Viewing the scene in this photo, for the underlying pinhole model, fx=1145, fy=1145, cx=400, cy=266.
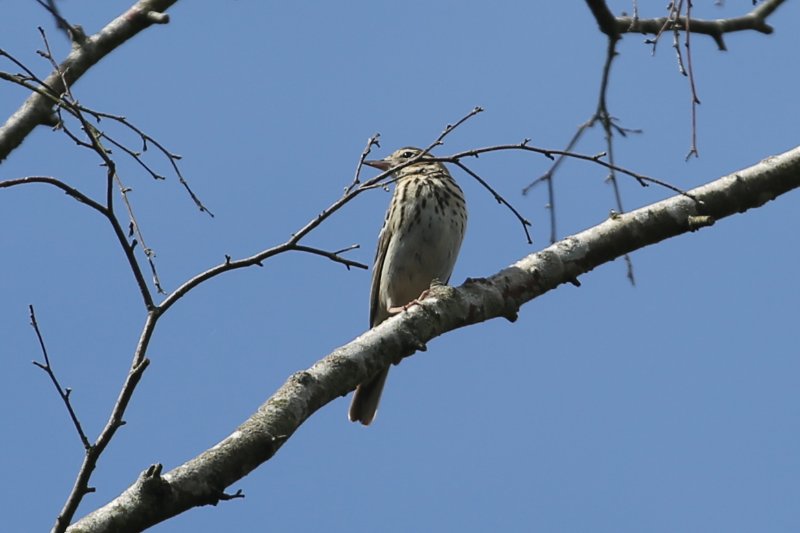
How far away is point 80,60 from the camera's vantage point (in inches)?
223

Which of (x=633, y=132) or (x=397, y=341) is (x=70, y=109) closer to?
(x=397, y=341)

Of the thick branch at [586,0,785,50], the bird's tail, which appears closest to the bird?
the bird's tail

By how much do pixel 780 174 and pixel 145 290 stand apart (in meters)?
3.24

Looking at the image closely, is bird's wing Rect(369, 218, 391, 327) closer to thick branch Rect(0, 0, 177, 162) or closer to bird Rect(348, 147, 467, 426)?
bird Rect(348, 147, 467, 426)

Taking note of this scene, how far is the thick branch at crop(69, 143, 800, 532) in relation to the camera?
12.0 ft

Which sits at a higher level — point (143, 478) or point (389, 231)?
point (389, 231)

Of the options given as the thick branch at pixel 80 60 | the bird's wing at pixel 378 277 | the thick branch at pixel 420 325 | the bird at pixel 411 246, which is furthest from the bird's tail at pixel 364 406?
the thick branch at pixel 80 60

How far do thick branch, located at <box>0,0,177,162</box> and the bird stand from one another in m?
2.49

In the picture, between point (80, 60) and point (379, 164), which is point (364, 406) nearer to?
point (379, 164)

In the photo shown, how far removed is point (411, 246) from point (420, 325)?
3111 mm

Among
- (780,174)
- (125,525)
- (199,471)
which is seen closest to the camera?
(125,525)

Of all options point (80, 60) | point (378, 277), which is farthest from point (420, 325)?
point (378, 277)

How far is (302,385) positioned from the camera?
14.1 ft

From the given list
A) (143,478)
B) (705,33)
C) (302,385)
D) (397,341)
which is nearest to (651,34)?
(705,33)
